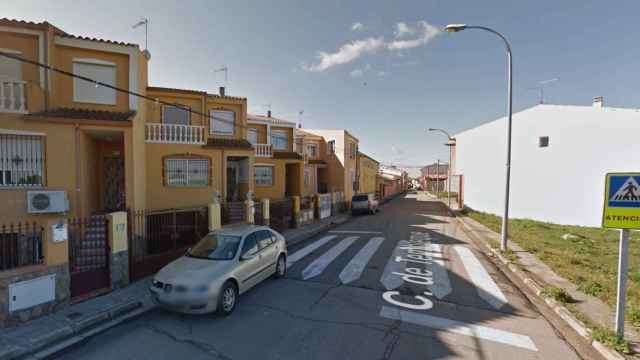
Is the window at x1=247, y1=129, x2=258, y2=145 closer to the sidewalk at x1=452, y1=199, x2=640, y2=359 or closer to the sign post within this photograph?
the sidewalk at x1=452, y1=199, x2=640, y2=359

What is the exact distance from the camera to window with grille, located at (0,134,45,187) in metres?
7.98

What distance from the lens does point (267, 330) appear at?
4.76 meters

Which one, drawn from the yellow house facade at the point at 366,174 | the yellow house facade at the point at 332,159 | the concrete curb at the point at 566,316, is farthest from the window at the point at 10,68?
the yellow house facade at the point at 366,174

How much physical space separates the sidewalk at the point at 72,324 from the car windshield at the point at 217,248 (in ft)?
4.70

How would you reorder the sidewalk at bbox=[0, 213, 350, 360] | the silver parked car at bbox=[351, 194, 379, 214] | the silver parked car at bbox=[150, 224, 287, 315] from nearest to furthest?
the sidewalk at bbox=[0, 213, 350, 360] → the silver parked car at bbox=[150, 224, 287, 315] → the silver parked car at bbox=[351, 194, 379, 214]

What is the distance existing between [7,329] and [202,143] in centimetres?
894

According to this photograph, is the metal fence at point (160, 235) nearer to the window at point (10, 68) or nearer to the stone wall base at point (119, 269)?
the stone wall base at point (119, 269)

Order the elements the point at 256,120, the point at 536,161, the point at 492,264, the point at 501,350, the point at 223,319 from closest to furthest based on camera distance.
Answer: the point at 501,350 → the point at 223,319 → the point at 492,264 → the point at 536,161 → the point at 256,120

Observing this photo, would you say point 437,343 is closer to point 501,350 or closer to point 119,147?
point 501,350

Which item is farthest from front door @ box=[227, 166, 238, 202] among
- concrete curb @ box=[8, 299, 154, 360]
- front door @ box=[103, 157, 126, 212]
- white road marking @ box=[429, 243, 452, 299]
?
white road marking @ box=[429, 243, 452, 299]

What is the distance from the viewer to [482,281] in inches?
280

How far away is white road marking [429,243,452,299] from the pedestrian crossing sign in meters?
3.27

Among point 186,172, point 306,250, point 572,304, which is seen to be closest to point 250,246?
point 306,250

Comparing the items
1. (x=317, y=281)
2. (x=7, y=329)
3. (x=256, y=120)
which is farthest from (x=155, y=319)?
(x=256, y=120)
